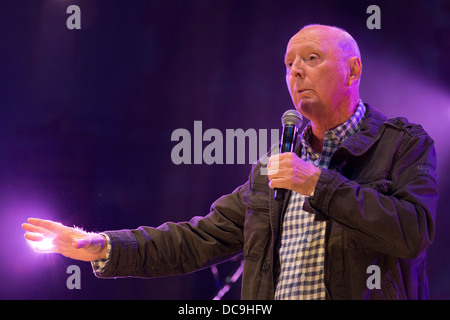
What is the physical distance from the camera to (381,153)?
1801mm

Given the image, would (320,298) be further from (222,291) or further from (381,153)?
(222,291)

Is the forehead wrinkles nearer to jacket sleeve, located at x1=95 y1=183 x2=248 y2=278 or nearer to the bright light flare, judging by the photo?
jacket sleeve, located at x1=95 y1=183 x2=248 y2=278

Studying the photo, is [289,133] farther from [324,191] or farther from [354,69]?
[354,69]

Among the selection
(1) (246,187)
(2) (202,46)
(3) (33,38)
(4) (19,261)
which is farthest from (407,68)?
(4) (19,261)

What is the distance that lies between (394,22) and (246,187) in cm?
152

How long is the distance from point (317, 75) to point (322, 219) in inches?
25.5

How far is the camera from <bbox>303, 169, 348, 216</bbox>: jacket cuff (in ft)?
5.20

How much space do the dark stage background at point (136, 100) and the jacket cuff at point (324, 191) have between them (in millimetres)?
1542

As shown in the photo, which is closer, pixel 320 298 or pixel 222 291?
pixel 320 298

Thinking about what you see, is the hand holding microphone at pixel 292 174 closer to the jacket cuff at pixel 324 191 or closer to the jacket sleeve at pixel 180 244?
the jacket cuff at pixel 324 191

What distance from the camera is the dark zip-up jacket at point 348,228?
5.15 feet

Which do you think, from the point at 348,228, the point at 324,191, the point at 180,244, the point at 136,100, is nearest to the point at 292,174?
the point at 324,191

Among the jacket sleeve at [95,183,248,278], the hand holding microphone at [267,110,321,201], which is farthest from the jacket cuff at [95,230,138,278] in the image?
the hand holding microphone at [267,110,321,201]

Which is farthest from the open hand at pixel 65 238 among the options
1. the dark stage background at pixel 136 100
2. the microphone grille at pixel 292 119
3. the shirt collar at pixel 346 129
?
the dark stage background at pixel 136 100
